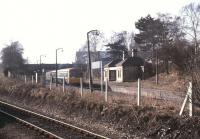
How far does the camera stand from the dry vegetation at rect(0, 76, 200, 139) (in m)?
16.2

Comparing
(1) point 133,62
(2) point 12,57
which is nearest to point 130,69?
(1) point 133,62

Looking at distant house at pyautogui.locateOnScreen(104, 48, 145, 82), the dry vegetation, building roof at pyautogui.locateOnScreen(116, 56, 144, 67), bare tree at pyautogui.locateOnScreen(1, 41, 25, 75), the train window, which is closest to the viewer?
the dry vegetation

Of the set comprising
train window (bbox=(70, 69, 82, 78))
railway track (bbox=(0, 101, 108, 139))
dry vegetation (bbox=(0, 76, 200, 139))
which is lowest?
railway track (bbox=(0, 101, 108, 139))

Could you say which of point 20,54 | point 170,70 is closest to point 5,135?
point 170,70

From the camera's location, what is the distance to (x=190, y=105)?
16.6 meters

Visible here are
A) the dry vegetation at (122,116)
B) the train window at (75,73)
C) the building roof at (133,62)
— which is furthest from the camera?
the building roof at (133,62)

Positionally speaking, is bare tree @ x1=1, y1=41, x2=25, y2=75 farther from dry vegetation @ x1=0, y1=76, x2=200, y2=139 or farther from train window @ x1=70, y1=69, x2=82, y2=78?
dry vegetation @ x1=0, y1=76, x2=200, y2=139

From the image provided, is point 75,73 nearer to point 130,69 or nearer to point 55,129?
point 130,69

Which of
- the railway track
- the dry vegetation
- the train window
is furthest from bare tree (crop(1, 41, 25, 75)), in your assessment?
the railway track

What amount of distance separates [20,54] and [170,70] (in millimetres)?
70482

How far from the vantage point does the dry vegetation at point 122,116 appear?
1617 centimetres

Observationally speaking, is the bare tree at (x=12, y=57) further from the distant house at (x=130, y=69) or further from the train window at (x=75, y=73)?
the train window at (x=75, y=73)

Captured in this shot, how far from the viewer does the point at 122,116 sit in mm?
20156

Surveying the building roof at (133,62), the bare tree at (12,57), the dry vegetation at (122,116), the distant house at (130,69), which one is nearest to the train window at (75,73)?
the distant house at (130,69)
